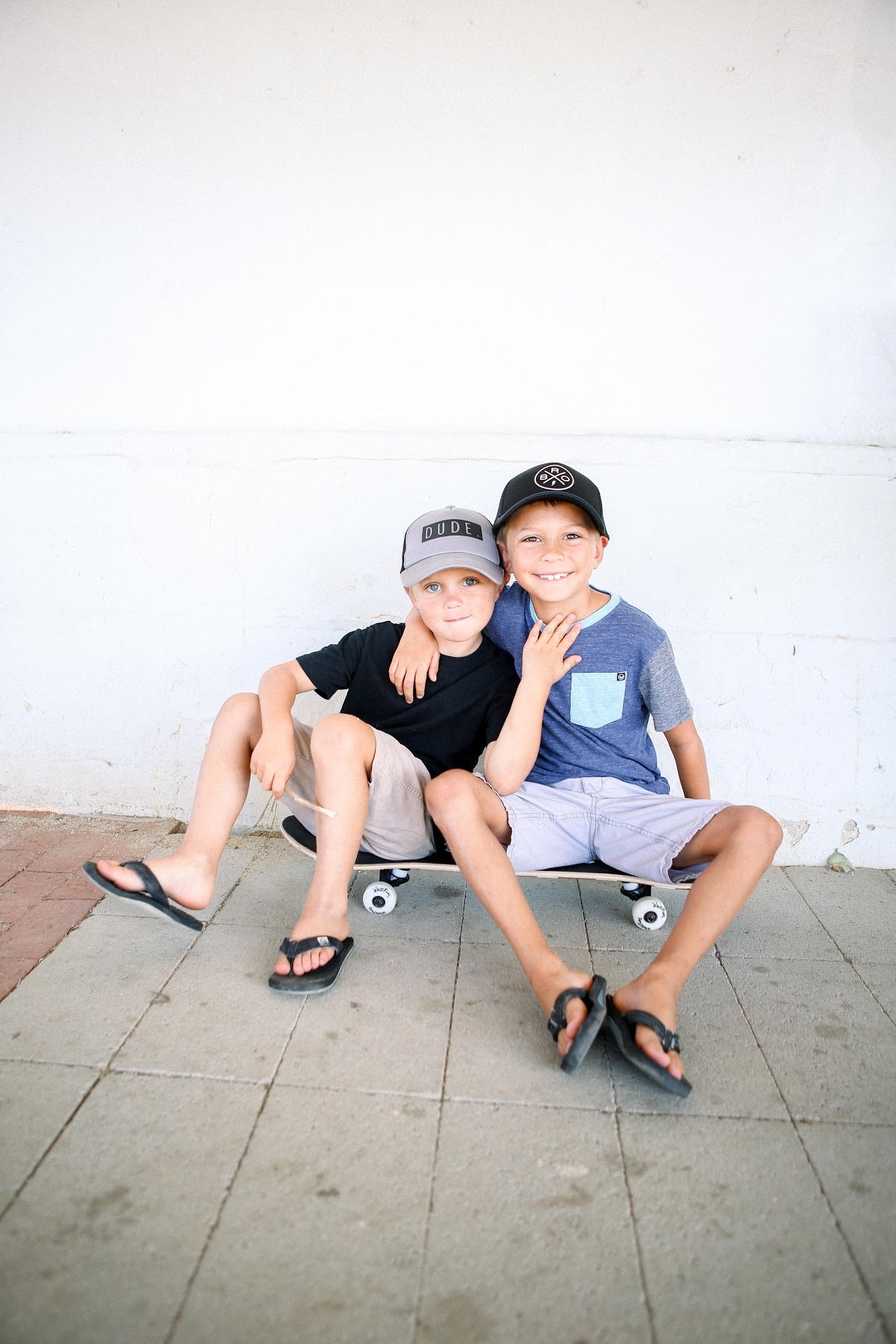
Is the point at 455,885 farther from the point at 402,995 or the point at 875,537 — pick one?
the point at 875,537

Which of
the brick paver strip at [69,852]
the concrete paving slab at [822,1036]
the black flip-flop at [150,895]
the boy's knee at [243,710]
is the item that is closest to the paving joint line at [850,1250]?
the concrete paving slab at [822,1036]

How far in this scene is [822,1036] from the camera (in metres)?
2.02

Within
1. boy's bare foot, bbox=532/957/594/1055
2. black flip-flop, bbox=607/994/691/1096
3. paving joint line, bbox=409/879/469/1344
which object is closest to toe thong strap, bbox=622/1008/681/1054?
black flip-flop, bbox=607/994/691/1096

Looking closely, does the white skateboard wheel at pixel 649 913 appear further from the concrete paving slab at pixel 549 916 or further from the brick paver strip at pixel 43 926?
the brick paver strip at pixel 43 926

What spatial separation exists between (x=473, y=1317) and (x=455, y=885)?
1.49 meters

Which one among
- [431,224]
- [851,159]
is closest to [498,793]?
[431,224]

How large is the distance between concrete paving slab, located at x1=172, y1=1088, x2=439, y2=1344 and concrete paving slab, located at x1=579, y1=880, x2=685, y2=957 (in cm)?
86

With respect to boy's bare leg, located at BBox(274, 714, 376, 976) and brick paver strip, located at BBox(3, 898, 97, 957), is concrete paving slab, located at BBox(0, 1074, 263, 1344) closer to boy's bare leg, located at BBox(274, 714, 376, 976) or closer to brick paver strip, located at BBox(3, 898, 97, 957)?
boy's bare leg, located at BBox(274, 714, 376, 976)

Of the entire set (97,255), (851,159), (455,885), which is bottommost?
(455,885)

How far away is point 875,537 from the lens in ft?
9.29

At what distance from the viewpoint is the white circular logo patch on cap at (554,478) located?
2246 mm

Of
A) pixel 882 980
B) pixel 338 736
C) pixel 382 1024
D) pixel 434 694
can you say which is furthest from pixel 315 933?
pixel 882 980

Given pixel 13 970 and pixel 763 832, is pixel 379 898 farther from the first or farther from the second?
pixel 763 832

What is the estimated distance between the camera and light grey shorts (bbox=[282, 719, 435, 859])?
2275mm
